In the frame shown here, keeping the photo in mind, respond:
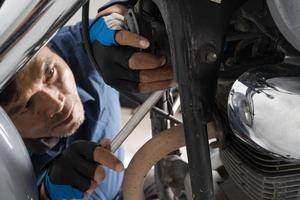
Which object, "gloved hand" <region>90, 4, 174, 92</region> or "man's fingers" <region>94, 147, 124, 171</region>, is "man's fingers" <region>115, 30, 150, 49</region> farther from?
"man's fingers" <region>94, 147, 124, 171</region>

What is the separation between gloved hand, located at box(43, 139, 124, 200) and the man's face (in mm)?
233

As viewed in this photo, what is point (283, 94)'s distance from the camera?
378 mm

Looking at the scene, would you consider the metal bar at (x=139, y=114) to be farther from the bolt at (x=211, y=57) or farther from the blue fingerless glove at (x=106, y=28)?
the bolt at (x=211, y=57)

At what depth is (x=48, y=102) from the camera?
0.92m

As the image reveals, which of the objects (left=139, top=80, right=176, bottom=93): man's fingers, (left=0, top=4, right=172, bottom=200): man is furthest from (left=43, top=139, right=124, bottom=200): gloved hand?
(left=139, top=80, right=176, bottom=93): man's fingers

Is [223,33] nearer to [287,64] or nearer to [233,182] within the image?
[287,64]

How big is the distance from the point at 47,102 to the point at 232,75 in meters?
0.54

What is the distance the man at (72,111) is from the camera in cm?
53

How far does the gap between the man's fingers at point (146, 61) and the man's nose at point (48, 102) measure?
437mm

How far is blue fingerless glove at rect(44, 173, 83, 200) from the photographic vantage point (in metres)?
0.68

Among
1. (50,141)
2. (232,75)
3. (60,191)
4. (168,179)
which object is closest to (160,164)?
(168,179)

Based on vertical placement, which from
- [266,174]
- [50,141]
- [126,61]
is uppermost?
[126,61]

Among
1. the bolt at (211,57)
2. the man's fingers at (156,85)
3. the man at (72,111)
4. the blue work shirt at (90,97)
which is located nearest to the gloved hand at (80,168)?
the man at (72,111)

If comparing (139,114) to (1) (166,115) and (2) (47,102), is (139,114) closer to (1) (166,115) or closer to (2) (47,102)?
(1) (166,115)
